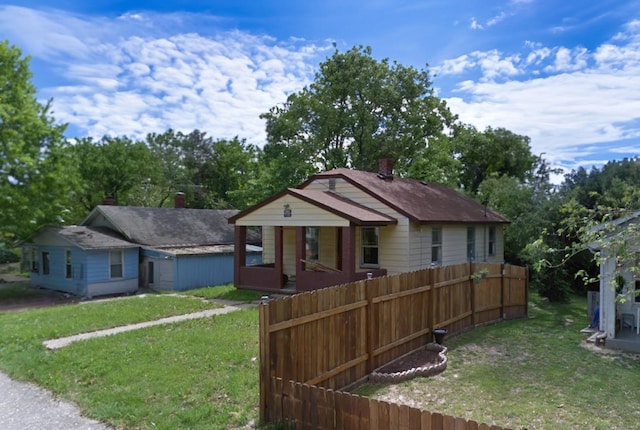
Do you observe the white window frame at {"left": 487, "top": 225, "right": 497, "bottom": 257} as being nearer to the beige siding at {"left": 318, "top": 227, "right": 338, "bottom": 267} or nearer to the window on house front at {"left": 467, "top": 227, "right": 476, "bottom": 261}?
the window on house front at {"left": 467, "top": 227, "right": 476, "bottom": 261}

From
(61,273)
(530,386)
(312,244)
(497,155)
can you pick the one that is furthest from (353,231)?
(497,155)

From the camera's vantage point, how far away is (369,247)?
17.7 metres

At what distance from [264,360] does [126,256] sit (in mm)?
18188

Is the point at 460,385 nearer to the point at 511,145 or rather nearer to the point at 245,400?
the point at 245,400

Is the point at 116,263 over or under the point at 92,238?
under

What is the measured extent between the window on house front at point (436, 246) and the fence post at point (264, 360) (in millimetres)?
→ 13024

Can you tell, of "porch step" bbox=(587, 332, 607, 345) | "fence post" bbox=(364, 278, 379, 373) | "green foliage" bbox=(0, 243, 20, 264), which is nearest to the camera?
"fence post" bbox=(364, 278, 379, 373)

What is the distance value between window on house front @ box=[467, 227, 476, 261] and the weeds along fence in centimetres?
861

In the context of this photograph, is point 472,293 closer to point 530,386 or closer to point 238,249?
point 530,386

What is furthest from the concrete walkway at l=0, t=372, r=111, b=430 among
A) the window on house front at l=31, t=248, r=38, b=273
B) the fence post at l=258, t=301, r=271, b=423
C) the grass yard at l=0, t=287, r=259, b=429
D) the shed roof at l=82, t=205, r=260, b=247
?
the window on house front at l=31, t=248, r=38, b=273

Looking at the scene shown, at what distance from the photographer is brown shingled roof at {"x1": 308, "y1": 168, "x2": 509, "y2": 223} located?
17312 millimetres

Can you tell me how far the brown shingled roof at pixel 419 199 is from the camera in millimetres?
17312

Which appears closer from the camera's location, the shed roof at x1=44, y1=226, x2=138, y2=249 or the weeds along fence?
the weeds along fence

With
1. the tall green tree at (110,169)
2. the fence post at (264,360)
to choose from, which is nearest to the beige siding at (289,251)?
the fence post at (264,360)
